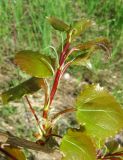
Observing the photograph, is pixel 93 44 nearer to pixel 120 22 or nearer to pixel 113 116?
pixel 113 116

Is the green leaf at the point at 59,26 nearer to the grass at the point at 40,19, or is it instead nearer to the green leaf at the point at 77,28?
the green leaf at the point at 77,28

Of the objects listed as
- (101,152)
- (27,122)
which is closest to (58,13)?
(27,122)

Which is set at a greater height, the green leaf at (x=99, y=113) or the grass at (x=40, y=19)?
the green leaf at (x=99, y=113)

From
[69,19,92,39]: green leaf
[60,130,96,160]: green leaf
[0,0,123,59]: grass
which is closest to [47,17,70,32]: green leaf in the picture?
[69,19,92,39]: green leaf

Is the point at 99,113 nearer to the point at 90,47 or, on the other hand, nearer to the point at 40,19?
the point at 90,47

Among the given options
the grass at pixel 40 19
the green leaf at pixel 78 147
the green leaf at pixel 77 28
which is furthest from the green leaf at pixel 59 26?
Result: the grass at pixel 40 19

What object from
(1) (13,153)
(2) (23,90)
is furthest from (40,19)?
(1) (13,153)
